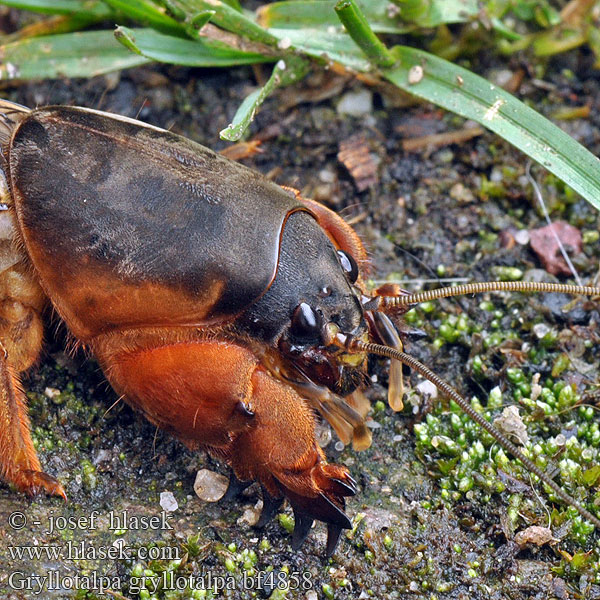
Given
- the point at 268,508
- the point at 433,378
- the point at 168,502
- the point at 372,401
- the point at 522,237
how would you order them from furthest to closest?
Answer: 1. the point at 522,237
2. the point at 372,401
3. the point at 168,502
4. the point at 268,508
5. the point at 433,378

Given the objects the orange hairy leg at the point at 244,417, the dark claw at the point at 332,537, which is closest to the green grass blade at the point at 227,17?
the orange hairy leg at the point at 244,417

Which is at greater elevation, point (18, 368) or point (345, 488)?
point (345, 488)

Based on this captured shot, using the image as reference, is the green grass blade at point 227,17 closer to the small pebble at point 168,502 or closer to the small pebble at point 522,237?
the small pebble at point 522,237

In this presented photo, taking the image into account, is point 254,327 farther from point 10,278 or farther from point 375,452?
point 10,278

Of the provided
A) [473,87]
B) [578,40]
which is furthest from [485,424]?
[578,40]

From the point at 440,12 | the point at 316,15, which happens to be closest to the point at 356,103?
the point at 316,15

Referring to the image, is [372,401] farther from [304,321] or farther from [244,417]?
[244,417]
